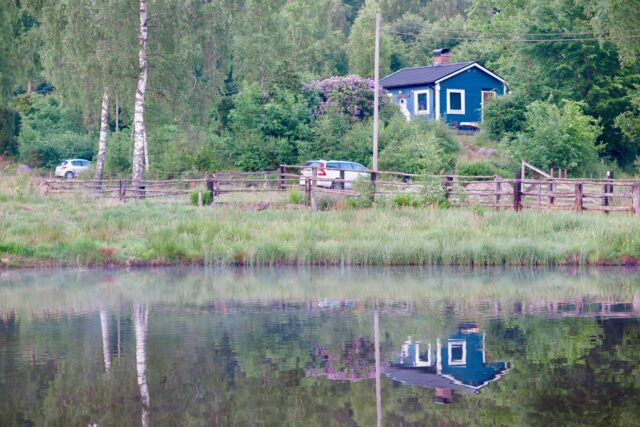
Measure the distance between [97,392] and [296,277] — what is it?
11.0 m

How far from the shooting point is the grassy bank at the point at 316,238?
24781 mm

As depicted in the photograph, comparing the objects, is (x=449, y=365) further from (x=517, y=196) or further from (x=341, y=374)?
(x=517, y=196)

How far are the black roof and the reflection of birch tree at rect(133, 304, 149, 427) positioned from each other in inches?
1628

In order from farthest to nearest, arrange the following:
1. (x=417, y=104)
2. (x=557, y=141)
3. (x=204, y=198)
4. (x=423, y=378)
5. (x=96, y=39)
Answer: (x=417, y=104) → (x=557, y=141) → (x=96, y=39) → (x=204, y=198) → (x=423, y=378)

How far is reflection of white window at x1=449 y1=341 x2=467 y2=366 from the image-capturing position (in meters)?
13.3

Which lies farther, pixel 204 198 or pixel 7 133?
pixel 7 133

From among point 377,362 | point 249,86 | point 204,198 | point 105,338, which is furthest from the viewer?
point 249,86

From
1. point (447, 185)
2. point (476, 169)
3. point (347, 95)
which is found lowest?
point (447, 185)

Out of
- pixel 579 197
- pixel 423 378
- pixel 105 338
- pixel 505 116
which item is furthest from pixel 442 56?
pixel 423 378

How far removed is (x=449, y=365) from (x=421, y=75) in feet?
158

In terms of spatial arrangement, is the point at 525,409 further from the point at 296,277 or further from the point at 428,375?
the point at 296,277

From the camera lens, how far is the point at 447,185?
3231 cm

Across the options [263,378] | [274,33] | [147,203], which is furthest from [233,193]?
[274,33]

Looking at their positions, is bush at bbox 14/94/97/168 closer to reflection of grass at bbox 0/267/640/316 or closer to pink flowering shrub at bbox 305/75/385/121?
pink flowering shrub at bbox 305/75/385/121
